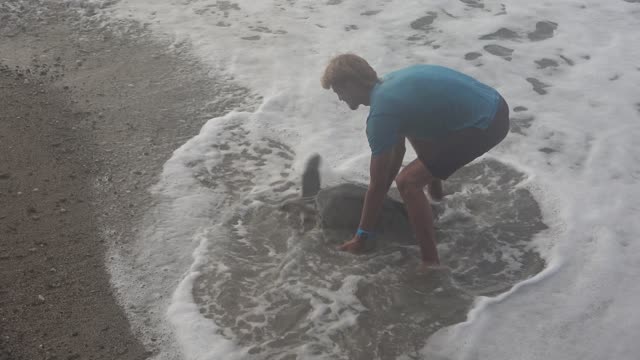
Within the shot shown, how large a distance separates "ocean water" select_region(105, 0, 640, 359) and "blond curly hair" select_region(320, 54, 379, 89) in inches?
38.4

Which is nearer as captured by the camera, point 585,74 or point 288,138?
point 288,138

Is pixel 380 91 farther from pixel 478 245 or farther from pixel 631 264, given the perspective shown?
pixel 631 264

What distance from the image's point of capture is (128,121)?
16.1 feet

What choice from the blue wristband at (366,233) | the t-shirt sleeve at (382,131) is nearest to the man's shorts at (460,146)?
the t-shirt sleeve at (382,131)

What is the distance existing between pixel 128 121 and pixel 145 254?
165 centimetres

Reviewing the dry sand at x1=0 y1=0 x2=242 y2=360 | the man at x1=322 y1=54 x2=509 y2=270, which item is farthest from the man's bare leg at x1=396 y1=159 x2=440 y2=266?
the dry sand at x1=0 y1=0 x2=242 y2=360

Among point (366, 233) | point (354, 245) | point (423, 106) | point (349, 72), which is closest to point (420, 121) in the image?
point (423, 106)

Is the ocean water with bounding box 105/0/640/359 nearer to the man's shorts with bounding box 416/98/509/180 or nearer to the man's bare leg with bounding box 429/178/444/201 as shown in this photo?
the man's bare leg with bounding box 429/178/444/201

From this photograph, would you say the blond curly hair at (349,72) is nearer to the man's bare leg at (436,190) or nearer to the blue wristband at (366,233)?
the blue wristband at (366,233)

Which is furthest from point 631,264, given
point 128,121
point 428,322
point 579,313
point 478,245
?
point 128,121

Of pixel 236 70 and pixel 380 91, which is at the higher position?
pixel 380 91

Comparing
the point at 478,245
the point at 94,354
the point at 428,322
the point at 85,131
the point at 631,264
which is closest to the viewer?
the point at 94,354

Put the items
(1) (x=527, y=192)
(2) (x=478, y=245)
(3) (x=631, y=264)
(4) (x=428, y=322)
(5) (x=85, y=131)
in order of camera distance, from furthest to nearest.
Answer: (5) (x=85, y=131)
(1) (x=527, y=192)
(2) (x=478, y=245)
(3) (x=631, y=264)
(4) (x=428, y=322)

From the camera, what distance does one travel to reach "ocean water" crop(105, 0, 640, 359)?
123 inches
